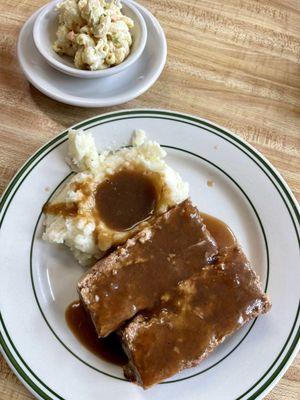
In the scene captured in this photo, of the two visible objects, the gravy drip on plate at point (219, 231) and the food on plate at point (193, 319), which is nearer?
the food on plate at point (193, 319)

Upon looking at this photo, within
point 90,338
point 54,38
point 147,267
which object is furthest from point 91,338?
→ point 54,38

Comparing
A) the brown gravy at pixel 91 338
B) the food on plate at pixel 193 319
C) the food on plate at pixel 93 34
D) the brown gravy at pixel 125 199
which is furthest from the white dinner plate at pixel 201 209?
the food on plate at pixel 93 34

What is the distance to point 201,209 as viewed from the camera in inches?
130

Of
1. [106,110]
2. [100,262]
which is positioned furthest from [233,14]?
[100,262]

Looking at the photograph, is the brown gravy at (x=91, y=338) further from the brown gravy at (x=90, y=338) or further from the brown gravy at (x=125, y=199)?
the brown gravy at (x=125, y=199)

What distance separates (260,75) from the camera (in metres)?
3.95

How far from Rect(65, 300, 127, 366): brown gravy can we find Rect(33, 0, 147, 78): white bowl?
1.58 m

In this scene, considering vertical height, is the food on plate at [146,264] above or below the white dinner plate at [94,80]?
below

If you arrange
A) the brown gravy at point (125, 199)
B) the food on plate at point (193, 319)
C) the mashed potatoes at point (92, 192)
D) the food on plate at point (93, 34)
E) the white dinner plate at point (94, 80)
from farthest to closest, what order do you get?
1. the white dinner plate at point (94, 80)
2. the food on plate at point (93, 34)
3. the brown gravy at point (125, 199)
4. the mashed potatoes at point (92, 192)
5. the food on plate at point (193, 319)

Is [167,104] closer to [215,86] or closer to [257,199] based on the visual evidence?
[215,86]

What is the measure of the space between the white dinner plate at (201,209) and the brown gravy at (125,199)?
296mm

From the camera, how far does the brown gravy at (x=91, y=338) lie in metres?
2.81

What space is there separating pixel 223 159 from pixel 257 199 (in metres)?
0.36

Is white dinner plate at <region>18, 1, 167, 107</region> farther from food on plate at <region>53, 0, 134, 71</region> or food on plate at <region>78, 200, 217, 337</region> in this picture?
food on plate at <region>78, 200, 217, 337</region>
